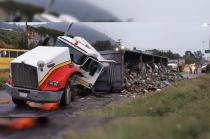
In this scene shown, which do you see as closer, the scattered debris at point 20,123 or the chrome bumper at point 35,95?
the scattered debris at point 20,123

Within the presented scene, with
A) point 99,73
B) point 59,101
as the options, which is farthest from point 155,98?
point 99,73

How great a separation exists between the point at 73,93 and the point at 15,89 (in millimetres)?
2517

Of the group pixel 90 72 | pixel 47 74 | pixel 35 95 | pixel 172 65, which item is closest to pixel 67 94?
pixel 47 74

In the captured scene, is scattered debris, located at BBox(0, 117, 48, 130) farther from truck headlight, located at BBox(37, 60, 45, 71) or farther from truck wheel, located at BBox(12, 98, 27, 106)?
truck wheel, located at BBox(12, 98, 27, 106)

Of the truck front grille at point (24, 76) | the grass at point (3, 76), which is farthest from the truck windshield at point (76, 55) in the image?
the grass at point (3, 76)

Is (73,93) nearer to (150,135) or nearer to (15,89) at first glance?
(15,89)

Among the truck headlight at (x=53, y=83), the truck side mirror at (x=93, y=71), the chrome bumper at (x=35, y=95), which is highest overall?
the truck side mirror at (x=93, y=71)

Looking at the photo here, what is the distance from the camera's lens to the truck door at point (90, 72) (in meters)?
17.0

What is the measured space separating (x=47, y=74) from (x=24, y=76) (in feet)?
2.37

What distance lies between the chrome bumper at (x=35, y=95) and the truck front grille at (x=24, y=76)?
160 mm

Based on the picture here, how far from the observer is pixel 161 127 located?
697 cm

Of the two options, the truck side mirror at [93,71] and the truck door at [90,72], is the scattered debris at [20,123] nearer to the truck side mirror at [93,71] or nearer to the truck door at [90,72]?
the truck door at [90,72]

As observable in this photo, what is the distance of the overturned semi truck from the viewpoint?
13.8m

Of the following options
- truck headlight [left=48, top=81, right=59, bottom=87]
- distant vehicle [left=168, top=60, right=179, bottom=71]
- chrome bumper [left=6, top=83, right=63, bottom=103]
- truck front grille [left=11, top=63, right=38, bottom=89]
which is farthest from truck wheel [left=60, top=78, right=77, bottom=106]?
distant vehicle [left=168, top=60, right=179, bottom=71]
